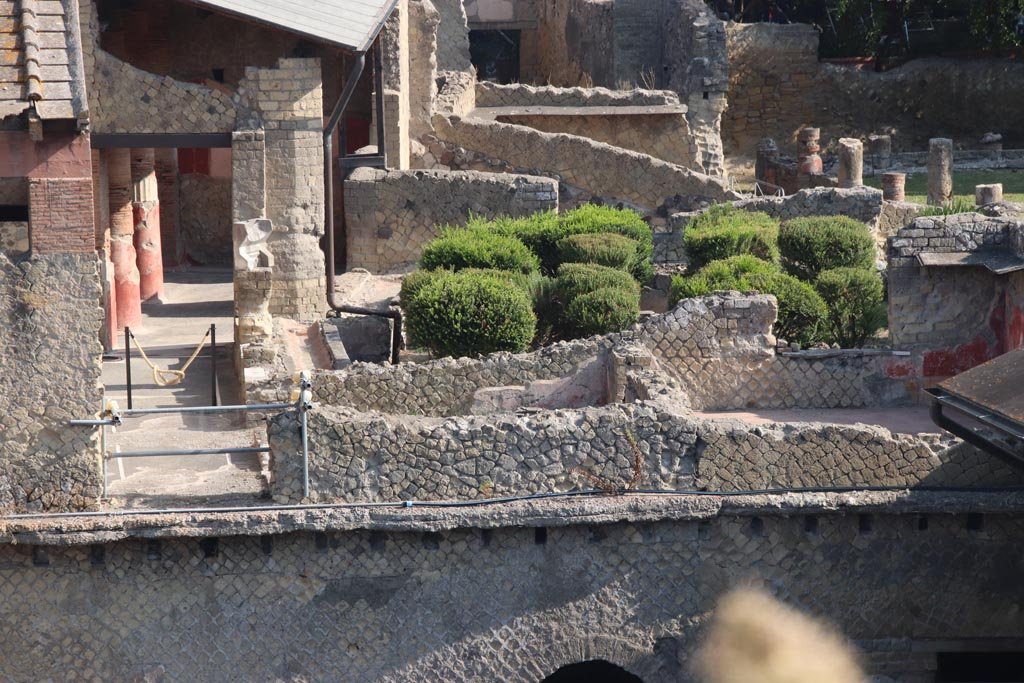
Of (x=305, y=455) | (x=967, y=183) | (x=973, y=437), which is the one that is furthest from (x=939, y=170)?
(x=305, y=455)

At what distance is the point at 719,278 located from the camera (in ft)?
60.6

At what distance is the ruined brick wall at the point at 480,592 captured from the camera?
13172 mm

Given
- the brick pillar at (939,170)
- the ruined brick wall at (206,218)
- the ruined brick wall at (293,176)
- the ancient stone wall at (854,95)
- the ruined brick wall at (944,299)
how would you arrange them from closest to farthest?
the ruined brick wall at (944,299), the ruined brick wall at (293,176), the ruined brick wall at (206,218), the brick pillar at (939,170), the ancient stone wall at (854,95)

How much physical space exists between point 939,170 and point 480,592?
18.9 meters

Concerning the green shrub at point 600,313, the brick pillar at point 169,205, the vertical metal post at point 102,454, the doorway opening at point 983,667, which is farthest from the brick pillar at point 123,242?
the doorway opening at point 983,667

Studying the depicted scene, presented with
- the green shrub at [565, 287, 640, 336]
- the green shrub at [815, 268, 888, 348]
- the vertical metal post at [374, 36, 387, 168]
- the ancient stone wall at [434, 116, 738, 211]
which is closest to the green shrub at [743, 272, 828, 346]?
the green shrub at [815, 268, 888, 348]

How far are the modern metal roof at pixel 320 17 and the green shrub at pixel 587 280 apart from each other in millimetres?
3250

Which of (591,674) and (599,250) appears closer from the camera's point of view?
(591,674)

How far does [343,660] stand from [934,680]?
4.45 m

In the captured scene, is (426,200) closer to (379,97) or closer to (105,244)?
(379,97)

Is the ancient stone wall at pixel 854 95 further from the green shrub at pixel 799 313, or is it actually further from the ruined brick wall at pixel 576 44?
the green shrub at pixel 799 313

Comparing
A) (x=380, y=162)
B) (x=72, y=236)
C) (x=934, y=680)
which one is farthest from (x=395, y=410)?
(x=380, y=162)

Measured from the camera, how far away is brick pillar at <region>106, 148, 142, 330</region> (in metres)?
20.5

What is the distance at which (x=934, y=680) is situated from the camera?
13.9 metres
